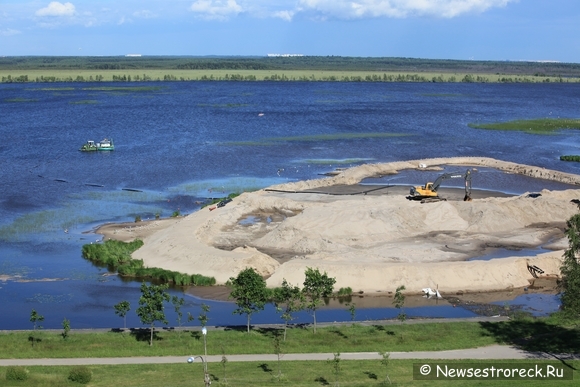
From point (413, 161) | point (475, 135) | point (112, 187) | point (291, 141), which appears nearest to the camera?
point (112, 187)

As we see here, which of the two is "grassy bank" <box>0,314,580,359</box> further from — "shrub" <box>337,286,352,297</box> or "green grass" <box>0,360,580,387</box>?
"shrub" <box>337,286,352,297</box>

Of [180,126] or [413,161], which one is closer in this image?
[413,161]

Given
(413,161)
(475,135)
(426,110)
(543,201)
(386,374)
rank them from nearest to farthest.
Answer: (386,374) < (543,201) < (413,161) < (475,135) < (426,110)

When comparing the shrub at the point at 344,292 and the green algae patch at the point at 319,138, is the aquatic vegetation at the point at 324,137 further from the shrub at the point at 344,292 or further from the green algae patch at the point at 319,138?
the shrub at the point at 344,292

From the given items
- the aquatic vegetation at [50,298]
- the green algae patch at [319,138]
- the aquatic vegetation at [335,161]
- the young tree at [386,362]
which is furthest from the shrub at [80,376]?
the green algae patch at [319,138]

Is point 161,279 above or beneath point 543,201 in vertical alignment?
beneath

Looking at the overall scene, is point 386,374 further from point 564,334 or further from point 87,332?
point 87,332

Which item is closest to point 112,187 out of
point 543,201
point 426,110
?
point 543,201
